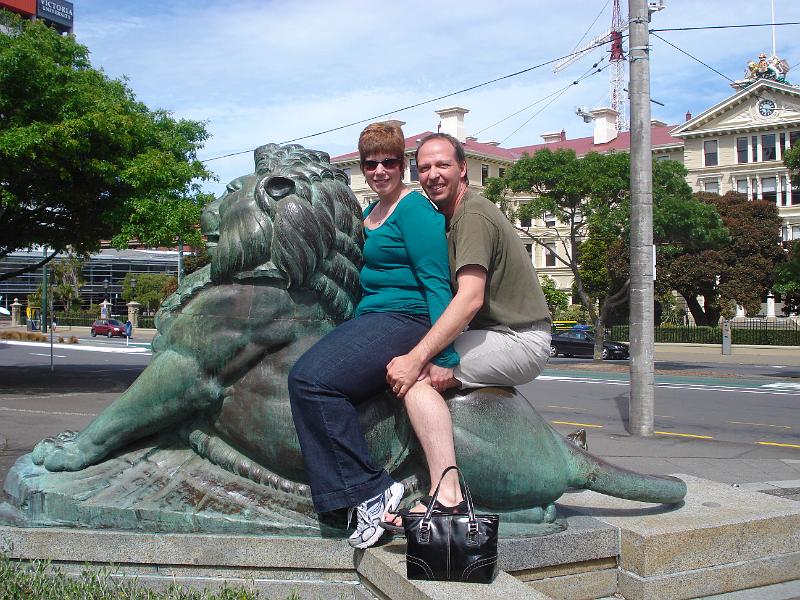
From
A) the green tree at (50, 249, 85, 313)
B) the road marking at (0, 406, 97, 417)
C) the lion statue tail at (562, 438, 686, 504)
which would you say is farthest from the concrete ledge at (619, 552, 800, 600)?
the green tree at (50, 249, 85, 313)

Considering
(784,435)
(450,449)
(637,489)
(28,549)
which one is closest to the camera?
(450,449)

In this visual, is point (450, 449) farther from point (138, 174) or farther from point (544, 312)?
point (138, 174)

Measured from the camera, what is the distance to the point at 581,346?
31.6 m

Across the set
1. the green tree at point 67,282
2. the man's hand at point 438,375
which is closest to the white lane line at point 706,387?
the man's hand at point 438,375

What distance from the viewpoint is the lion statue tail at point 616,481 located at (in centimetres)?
365

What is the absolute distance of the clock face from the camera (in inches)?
2067

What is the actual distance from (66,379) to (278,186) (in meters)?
16.9

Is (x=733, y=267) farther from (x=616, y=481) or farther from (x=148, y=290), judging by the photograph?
(x=616, y=481)

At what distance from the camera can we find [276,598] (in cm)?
323

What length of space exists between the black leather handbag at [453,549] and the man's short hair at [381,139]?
148 cm

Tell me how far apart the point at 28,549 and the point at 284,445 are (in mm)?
1152

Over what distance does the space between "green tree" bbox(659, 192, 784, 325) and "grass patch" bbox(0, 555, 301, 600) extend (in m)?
44.1

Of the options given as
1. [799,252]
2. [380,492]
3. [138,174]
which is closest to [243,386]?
[380,492]

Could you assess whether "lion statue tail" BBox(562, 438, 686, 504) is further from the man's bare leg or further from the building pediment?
the building pediment
